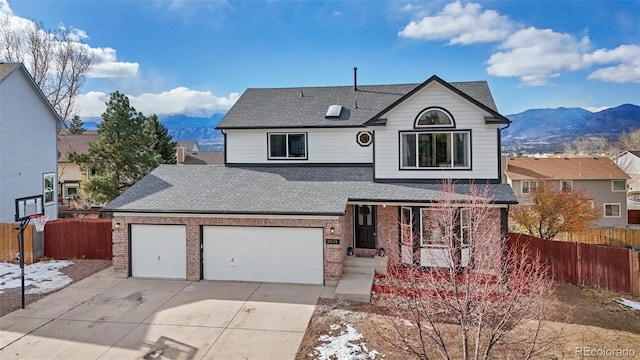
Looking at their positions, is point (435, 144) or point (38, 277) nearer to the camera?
point (38, 277)

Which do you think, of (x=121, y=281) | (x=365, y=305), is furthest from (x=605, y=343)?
(x=121, y=281)

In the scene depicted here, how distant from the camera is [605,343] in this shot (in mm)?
9016

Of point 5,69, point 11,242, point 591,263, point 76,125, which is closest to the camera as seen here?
point 591,263

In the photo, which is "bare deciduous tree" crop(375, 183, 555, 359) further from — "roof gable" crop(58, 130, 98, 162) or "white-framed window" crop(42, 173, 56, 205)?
"roof gable" crop(58, 130, 98, 162)

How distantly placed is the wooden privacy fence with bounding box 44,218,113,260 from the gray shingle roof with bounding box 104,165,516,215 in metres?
2.83

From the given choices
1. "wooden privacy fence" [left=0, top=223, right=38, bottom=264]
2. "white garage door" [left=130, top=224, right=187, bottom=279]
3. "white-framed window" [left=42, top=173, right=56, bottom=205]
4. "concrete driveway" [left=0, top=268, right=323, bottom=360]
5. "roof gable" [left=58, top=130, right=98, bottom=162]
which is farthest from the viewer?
"roof gable" [left=58, top=130, right=98, bottom=162]

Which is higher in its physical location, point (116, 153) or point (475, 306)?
point (116, 153)

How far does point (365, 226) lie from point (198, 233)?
651 cm

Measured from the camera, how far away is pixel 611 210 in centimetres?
→ 3850

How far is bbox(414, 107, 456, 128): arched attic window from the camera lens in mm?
14844

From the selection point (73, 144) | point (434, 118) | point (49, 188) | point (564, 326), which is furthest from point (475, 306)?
point (73, 144)

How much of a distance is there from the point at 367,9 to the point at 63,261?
1812 cm

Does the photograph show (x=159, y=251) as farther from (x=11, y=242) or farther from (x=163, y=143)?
(x=163, y=143)

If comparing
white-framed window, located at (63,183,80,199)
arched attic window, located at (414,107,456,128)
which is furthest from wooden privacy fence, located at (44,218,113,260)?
white-framed window, located at (63,183,80,199)
